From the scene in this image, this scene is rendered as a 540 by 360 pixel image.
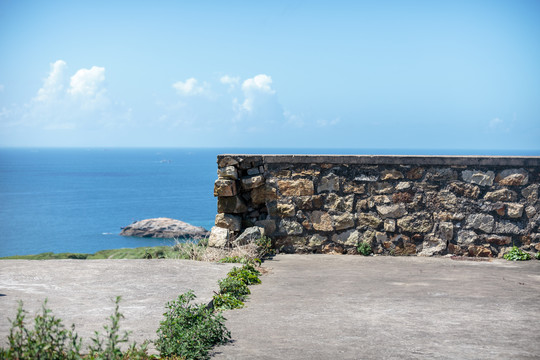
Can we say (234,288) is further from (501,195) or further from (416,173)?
(501,195)

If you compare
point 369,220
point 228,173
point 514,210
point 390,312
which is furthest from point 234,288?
point 514,210

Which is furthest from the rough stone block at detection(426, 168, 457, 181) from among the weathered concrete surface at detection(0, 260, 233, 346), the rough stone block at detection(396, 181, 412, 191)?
the weathered concrete surface at detection(0, 260, 233, 346)

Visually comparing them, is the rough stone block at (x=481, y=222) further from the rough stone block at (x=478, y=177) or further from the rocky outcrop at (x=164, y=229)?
the rocky outcrop at (x=164, y=229)

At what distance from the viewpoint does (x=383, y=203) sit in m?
9.41

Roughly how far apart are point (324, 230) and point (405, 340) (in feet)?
15.0

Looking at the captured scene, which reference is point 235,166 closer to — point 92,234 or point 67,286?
point 67,286

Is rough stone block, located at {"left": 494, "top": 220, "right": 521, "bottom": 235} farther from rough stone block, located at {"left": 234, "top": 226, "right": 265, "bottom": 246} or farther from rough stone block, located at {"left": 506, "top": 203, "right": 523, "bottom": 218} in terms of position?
rough stone block, located at {"left": 234, "top": 226, "right": 265, "bottom": 246}

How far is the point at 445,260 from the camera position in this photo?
9.04 meters

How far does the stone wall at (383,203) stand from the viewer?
9.21 metres

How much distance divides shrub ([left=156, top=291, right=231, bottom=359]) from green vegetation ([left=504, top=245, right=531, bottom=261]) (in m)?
5.77

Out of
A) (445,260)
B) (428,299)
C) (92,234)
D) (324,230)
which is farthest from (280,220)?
(92,234)

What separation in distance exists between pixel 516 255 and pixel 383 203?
224cm


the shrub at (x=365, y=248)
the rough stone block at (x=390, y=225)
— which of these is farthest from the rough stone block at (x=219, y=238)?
the rough stone block at (x=390, y=225)

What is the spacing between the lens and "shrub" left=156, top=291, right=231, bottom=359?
4.49 m
